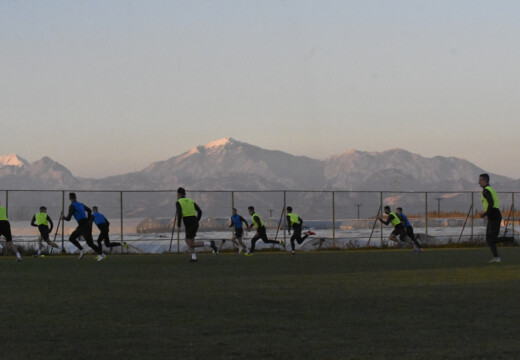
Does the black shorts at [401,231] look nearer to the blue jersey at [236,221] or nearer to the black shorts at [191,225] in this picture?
the blue jersey at [236,221]

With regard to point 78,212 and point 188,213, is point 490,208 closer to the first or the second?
point 188,213

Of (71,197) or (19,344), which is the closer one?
(19,344)

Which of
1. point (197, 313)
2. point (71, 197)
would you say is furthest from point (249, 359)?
point (71, 197)

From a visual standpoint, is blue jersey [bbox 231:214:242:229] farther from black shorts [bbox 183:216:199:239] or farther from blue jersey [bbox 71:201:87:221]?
black shorts [bbox 183:216:199:239]

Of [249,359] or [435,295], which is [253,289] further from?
[249,359]

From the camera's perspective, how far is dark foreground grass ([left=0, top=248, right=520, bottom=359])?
7.85m

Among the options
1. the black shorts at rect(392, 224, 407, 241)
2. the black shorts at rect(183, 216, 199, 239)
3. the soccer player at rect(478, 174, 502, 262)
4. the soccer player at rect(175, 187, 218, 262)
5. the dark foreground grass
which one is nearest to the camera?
the dark foreground grass

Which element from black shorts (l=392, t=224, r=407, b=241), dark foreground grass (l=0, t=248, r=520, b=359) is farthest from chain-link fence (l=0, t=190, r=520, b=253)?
dark foreground grass (l=0, t=248, r=520, b=359)

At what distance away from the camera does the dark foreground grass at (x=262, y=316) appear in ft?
25.7

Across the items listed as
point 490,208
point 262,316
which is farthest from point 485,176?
point 262,316

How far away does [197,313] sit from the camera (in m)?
10.6

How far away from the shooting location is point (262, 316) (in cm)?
1023

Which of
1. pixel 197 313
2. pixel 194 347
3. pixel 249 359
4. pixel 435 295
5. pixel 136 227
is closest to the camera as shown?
pixel 249 359

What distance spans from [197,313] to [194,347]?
2608 mm
